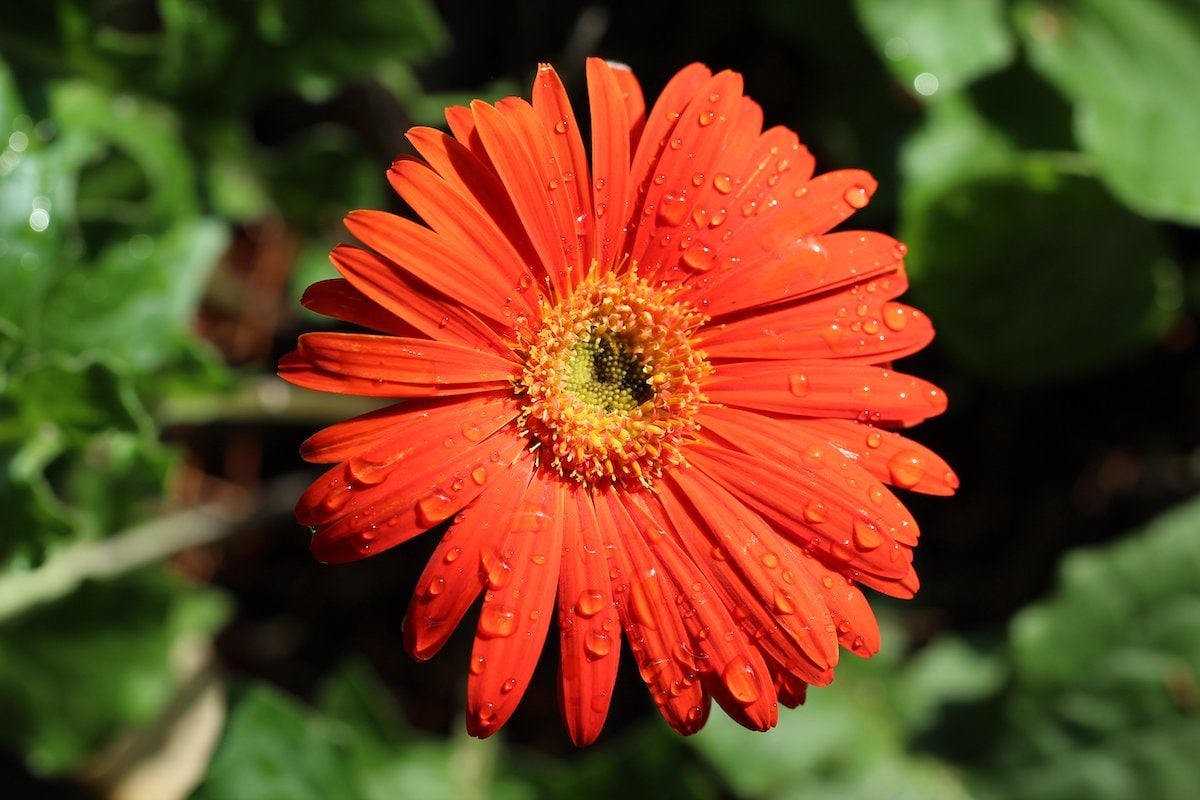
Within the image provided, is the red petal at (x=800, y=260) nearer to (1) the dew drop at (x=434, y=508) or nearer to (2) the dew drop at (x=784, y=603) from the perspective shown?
(2) the dew drop at (x=784, y=603)

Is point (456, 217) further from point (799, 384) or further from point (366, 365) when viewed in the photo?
point (799, 384)

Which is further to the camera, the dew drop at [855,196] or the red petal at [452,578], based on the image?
the dew drop at [855,196]

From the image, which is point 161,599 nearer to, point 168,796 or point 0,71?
point 168,796

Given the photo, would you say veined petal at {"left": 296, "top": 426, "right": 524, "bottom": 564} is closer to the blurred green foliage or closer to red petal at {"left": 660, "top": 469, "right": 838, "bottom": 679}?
red petal at {"left": 660, "top": 469, "right": 838, "bottom": 679}

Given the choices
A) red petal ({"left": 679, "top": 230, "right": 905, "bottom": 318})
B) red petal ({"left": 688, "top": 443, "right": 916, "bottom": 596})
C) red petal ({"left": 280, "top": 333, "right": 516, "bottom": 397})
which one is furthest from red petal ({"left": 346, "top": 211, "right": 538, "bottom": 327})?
red petal ({"left": 688, "top": 443, "right": 916, "bottom": 596})

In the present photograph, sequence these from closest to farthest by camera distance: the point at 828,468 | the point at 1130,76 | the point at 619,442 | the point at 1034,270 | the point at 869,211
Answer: the point at 828,468
the point at 619,442
the point at 1130,76
the point at 1034,270
the point at 869,211

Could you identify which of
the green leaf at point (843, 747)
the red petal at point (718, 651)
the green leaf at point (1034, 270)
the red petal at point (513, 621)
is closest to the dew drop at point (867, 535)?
the red petal at point (718, 651)

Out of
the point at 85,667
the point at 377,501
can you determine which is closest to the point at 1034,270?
the point at 377,501
